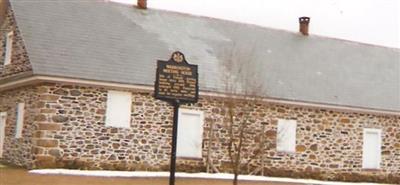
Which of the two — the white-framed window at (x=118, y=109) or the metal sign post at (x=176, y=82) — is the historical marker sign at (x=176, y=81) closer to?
the metal sign post at (x=176, y=82)

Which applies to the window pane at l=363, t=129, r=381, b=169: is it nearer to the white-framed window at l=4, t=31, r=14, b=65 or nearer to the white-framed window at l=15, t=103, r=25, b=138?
the white-framed window at l=15, t=103, r=25, b=138

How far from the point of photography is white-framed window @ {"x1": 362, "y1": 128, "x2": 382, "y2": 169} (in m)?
27.2

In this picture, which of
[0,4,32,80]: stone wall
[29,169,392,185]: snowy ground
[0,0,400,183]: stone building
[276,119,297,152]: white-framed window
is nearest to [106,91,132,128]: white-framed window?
[0,0,400,183]: stone building

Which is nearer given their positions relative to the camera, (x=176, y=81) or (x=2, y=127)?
(x=176, y=81)

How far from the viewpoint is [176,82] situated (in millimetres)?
14836

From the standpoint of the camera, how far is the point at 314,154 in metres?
26.0

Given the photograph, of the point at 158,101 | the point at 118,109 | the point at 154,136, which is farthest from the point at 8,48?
the point at 154,136

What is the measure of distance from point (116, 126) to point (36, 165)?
287cm

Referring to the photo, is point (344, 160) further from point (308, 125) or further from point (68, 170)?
point (68, 170)

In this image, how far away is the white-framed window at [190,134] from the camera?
23.7 meters

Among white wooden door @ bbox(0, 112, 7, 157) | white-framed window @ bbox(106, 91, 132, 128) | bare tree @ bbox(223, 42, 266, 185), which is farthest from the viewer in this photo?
white wooden door @ bbox(0, 112, 7, 157)

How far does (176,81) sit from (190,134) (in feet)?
30.0

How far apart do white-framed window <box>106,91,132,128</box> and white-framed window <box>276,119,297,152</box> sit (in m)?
5.92

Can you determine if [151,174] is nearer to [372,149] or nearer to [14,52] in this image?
[14,52]
